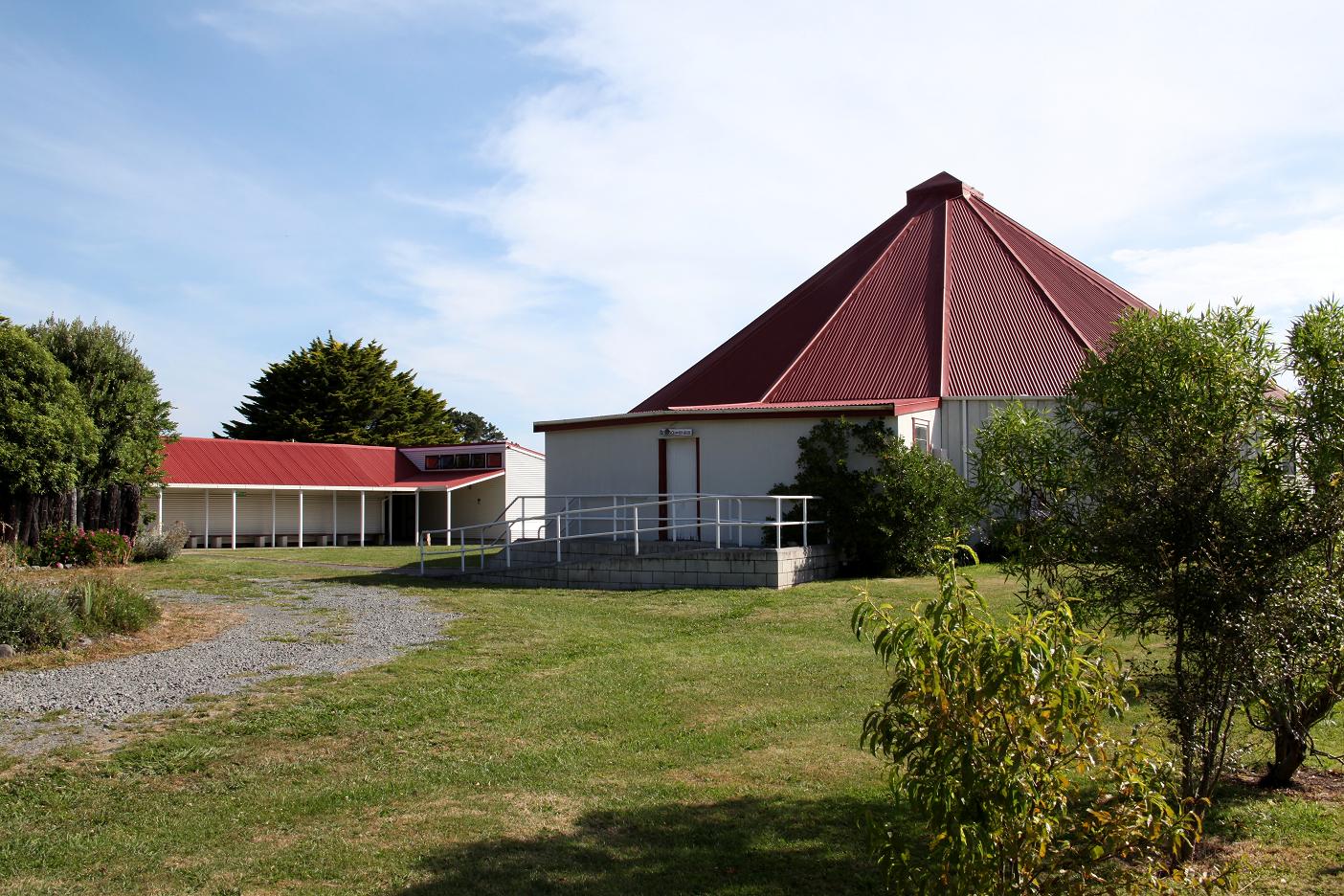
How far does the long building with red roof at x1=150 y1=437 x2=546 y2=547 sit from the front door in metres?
10.2

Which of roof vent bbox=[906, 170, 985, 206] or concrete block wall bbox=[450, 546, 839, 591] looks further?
roof vent bbox=[906, 170, 985, 206]

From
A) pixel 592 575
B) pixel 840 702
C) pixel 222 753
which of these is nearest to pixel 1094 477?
pixel 840 702

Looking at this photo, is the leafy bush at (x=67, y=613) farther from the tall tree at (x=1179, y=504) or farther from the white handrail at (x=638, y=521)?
the tall tree at (x=1179, y=504)

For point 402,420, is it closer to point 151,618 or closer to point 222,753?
point 151,618

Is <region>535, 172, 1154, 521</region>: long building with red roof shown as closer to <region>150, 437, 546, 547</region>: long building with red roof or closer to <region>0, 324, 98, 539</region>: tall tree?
<region>150, 437, 546, 547</region>: long building with red roof

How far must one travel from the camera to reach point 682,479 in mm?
21328

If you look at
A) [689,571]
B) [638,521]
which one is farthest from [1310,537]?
[638,521]

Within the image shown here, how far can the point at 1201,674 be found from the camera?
15.8 feet

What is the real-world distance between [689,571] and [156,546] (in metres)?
13.9

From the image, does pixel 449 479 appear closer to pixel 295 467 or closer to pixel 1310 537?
pixel 295 467

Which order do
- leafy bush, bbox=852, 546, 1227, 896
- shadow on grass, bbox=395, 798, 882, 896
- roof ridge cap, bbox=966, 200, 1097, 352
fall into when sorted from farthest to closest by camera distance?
roof ridge cap, bbox=966, 200, 1097, 352
shadow on grass, bbox=395, 798, 882, 896
leafy bush, bbox=852, 546, 1227, 896

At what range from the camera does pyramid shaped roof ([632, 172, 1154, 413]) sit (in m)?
22.9

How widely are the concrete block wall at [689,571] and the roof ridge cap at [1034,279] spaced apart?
9.21 metres

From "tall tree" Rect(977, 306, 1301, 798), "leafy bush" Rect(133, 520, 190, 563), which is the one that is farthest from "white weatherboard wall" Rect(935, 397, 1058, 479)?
"leafy bush" Rect(133, 520, 190, 563)
